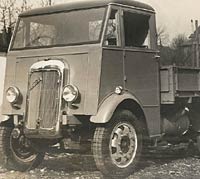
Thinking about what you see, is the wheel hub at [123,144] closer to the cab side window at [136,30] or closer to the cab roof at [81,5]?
the cab side window at [136,30]

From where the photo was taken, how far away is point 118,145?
7391 millimetres

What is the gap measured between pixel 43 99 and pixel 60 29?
123 cm

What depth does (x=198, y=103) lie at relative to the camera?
9.60 meters

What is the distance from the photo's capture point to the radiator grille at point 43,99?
743 cm

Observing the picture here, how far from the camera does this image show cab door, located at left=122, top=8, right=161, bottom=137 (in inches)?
311

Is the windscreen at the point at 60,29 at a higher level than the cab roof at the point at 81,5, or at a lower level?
lower

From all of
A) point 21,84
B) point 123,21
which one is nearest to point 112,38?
point 123,21

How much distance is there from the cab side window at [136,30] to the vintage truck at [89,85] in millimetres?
16

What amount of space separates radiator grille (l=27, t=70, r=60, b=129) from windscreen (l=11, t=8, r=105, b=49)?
0.63 m

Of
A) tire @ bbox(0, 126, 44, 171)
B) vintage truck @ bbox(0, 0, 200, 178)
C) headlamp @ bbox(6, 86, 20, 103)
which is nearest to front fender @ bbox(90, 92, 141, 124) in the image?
vintage truck @ bbox(0, 0, 200, 178)

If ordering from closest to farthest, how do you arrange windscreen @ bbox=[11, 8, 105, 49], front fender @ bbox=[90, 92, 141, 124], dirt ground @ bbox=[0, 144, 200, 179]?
front fender @ bbox=[90, 92, 141, 124] → dirt ground @ bbox=[0, 144, 200, 179] → windscreen @ bbox=[11, 8, 105, 49]

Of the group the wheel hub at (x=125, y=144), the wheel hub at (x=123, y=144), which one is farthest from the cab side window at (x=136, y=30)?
the wheel hub at (x=125, y=144)

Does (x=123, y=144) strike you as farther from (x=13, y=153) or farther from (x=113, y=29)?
(x=13, y=153)

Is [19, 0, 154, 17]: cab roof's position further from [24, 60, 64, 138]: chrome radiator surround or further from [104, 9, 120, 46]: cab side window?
[24, 60, 64, 138]: chrome radiator surround
